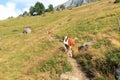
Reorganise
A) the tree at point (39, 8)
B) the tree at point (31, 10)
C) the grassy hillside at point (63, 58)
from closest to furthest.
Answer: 1. the grassy hillside at point (63, 58)
2. the tree at point (39, 8)
3. the tree at point (31, 10)

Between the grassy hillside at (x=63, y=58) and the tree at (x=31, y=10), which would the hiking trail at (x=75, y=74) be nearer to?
the grassy hillside at (x=63, y=58)

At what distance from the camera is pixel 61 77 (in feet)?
84.5

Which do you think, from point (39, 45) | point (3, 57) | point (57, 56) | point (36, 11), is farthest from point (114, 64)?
point (36, 11)

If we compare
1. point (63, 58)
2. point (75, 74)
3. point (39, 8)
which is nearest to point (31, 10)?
point (39, 8)

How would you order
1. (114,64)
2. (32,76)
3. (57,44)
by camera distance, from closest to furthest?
(114,64)
(32,76)
(57,44)

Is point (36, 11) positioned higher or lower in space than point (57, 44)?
lower

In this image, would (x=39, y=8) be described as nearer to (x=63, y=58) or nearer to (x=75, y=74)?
(x=63, y=58)

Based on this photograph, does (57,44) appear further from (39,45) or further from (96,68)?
(96,68)

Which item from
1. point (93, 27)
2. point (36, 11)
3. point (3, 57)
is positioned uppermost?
point (93, 27)

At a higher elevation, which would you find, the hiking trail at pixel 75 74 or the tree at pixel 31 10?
the hiking trail at pixel 75 74

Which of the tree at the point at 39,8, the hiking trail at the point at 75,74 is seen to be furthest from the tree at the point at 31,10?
the hiking trail at the point at 75,74

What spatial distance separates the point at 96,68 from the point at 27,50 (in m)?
14.0

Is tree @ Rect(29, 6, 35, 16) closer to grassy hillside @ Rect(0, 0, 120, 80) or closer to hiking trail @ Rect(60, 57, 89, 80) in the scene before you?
grassy hillside @ Rect(0, 0, 120, 80)

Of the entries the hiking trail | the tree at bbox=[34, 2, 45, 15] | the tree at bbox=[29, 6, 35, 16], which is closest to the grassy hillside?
the hiking trail
